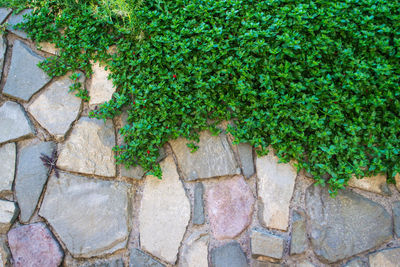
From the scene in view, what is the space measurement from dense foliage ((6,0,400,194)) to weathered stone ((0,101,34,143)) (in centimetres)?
45

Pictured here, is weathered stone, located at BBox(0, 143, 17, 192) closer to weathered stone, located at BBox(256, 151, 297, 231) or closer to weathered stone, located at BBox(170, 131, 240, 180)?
weathered stone, located at BBox(170, 131, 240, 180)

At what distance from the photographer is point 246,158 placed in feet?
5.84

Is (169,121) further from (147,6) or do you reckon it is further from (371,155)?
(371,155)

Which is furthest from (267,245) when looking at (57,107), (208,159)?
(57,107)

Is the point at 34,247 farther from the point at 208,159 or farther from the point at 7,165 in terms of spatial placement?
the point at 208,159

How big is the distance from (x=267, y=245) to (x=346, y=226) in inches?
16.6

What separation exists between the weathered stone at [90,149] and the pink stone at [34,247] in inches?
15.5

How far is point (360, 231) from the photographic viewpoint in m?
1.67

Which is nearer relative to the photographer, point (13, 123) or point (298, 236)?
point (298, 236)

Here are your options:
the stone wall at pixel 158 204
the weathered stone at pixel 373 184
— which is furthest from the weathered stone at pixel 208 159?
the weathered stone at pixel 373 184

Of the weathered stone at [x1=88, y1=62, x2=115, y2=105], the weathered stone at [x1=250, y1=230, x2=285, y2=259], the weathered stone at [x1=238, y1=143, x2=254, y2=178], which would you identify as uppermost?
the weathered stone at [x1=88, y1=62, x2=115, y2=105]

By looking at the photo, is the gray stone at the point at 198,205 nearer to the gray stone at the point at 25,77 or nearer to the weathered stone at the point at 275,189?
the weathered stone at the point at 275,189

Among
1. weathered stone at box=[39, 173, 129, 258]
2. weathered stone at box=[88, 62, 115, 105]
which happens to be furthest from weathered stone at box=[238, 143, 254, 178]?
weathered stone at box=[88, 62, 115, 105]

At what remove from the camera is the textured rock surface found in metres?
1.84
